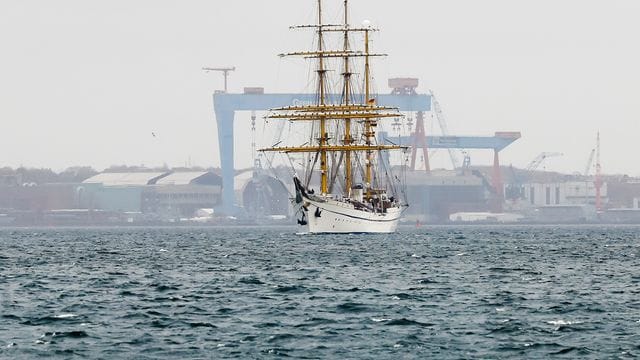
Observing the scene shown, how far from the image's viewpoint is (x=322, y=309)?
45.6 meters

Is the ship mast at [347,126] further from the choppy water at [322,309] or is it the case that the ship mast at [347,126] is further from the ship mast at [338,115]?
the choppy water at [322,309]

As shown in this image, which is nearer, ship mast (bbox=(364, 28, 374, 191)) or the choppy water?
the choppy water

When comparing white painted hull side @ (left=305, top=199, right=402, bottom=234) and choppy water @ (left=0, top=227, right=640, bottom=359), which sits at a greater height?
white painted hull side @ (left=305, top=199, right=402, bottom=234)

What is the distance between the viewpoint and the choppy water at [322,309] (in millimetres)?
36438

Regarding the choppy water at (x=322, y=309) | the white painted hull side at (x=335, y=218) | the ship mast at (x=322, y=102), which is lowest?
the choppy water at (x=322, y=309)

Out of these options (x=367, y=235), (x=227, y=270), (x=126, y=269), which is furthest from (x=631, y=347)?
(x=367, y=235)

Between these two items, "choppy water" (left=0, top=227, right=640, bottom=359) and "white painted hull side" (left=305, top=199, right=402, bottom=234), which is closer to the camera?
"choppy water" (left=0, top=227, right=640, bottom=359)

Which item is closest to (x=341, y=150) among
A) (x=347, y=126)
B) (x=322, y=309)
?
(x=347, y=126)

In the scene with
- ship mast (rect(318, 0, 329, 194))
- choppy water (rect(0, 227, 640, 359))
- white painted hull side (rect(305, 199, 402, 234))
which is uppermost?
ship mast (rect(318, 0, 329, 194))

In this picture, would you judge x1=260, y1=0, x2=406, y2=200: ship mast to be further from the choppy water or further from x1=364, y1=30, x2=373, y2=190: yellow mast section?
the choppy water

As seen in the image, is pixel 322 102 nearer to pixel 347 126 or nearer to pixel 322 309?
pixel 347 126

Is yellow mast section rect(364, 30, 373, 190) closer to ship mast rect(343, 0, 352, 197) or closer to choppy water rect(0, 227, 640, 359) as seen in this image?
ship mast rect(343, 0, 352, 197)

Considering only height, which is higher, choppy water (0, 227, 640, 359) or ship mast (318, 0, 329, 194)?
ship mast (318, 0, 329, 194)

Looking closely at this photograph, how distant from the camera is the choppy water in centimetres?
3644
